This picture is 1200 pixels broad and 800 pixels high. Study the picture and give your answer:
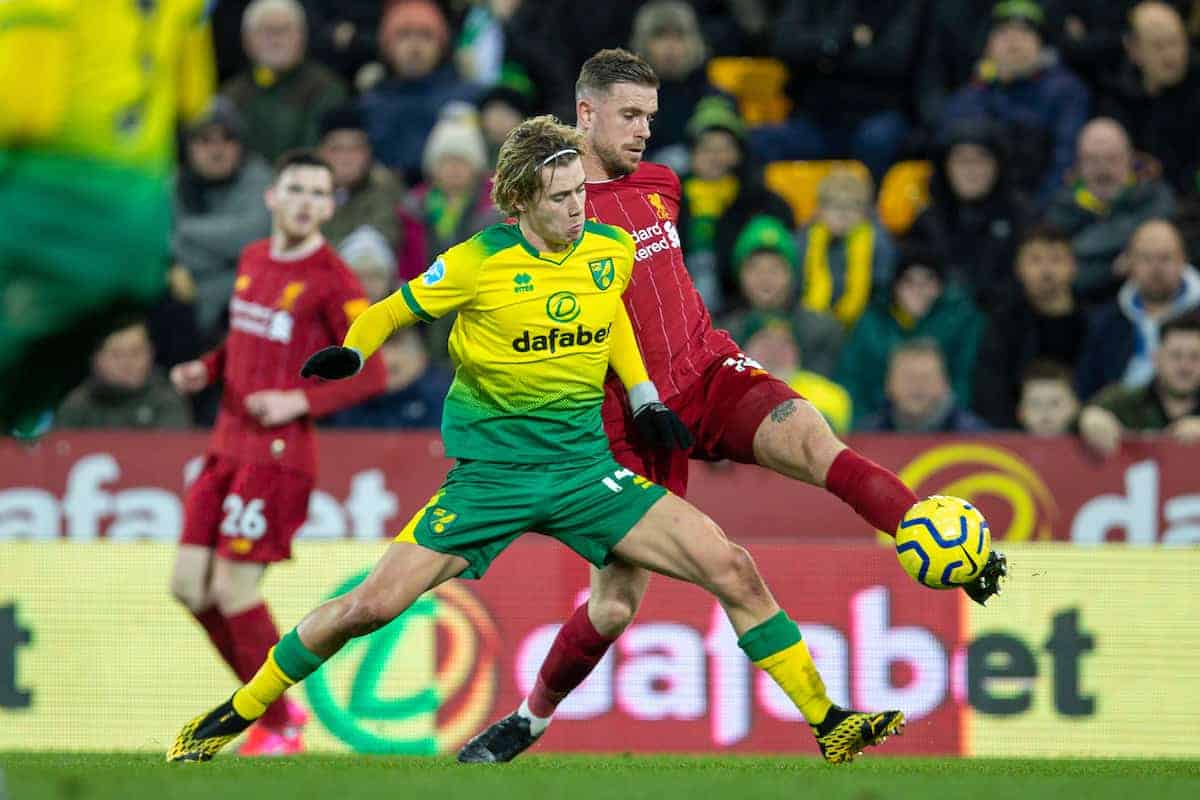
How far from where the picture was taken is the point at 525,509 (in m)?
6.91

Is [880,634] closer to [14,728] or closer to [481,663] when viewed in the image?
[481,663]

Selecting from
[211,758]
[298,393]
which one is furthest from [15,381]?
[298,393]

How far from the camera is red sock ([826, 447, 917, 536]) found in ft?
22.5

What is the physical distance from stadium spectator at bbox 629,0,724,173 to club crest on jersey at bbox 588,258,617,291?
215 inches

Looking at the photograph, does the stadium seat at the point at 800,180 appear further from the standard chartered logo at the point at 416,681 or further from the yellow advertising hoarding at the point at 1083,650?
the standard chartered logo at the point at 416,681

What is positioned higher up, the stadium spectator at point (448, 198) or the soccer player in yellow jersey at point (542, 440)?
the stadium spectator at point (448, 198)

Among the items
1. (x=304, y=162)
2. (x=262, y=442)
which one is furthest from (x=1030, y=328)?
(x=262, y=442)

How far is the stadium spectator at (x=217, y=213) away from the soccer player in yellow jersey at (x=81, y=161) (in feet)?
27.2

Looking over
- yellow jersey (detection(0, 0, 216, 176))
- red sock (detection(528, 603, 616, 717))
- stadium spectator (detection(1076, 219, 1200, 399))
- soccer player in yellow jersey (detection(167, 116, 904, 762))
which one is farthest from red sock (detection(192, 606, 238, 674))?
yellow jersey (detection(0, 0, 216, 176))

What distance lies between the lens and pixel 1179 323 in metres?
10.9

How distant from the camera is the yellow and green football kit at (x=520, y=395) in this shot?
6879 mm

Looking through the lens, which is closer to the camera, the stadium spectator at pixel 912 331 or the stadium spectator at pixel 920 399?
the stadium spectator at pixel 920 399

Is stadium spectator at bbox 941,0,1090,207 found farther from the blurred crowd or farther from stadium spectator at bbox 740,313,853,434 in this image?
stadium spectator at bbox 740,313,853,434

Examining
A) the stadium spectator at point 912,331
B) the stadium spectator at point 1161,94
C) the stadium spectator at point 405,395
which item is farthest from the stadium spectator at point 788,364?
the stadium spectator at point 1161,94
